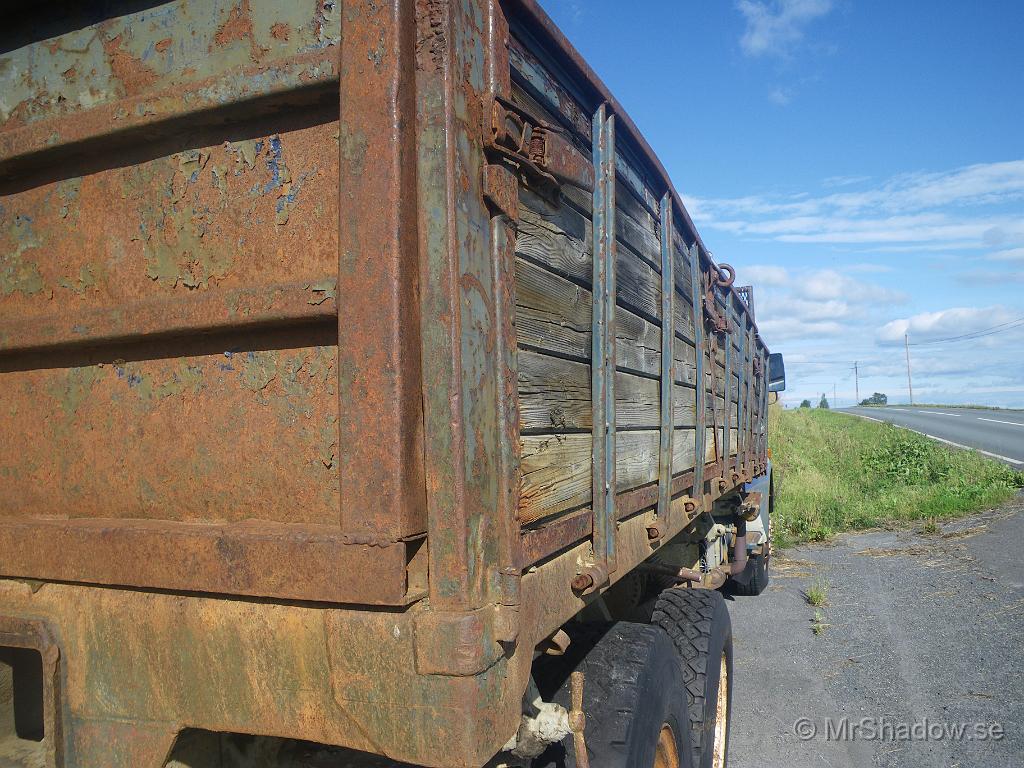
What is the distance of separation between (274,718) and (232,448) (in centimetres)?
52

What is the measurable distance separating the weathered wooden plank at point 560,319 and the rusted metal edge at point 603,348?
5cm

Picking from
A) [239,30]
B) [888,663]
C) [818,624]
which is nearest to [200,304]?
[239,30]

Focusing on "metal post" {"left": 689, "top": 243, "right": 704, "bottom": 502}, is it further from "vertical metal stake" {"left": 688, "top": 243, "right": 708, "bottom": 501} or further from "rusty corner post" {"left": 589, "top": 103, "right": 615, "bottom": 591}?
"rusty corner post" {"left": 589, "top": 103, "right": 615, "bottom": 591}

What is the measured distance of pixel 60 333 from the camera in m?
1.64

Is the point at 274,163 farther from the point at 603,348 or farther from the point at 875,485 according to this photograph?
the point at 875,485

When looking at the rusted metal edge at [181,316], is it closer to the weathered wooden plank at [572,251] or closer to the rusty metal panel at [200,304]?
the rusty metal panel at [200,304]

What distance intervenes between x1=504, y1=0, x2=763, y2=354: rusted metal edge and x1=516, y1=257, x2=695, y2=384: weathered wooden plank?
544mm

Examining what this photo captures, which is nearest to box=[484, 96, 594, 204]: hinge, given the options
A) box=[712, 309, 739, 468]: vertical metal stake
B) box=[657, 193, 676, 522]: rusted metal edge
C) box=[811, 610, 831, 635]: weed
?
box=[657, 193, 676, 522]: rusted metal edge

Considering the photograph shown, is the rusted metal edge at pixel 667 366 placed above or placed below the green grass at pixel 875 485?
above

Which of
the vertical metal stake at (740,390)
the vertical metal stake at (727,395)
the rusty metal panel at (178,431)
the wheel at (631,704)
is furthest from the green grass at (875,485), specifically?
the rusty metal panel at (178,431)

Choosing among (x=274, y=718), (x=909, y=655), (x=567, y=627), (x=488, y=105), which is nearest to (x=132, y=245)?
(x=488, y=105)

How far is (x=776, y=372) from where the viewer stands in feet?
A: 30.3

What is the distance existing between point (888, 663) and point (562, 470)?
4822 millimetres

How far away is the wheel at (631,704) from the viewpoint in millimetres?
1937
